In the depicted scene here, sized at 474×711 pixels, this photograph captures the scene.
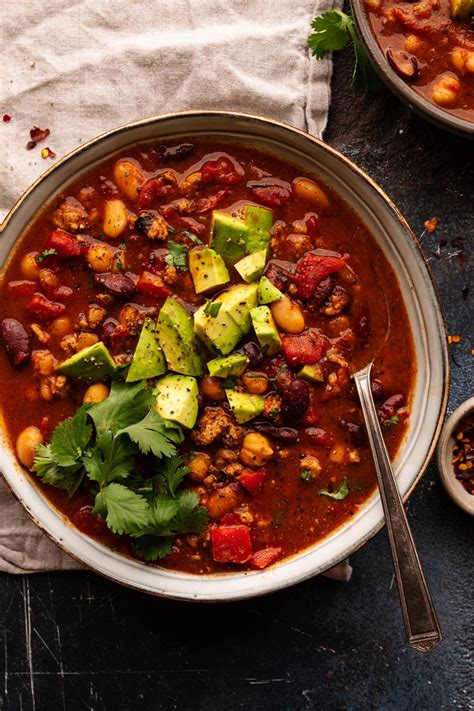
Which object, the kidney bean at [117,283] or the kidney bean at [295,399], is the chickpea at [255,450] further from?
the kidney bean at [117,283]

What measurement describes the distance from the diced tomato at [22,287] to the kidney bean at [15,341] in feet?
0.48

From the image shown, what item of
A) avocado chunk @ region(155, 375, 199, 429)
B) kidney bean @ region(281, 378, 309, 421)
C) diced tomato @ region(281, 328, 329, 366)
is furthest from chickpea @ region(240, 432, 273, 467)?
diced tomato @ region(281, 328, 329, 366)

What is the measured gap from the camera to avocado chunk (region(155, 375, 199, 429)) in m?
3.44

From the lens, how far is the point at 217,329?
11.3 feet

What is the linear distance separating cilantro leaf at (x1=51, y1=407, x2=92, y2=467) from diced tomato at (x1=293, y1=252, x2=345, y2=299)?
1.17 meters

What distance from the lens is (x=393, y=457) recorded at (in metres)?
3.63

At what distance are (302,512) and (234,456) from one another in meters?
0.43

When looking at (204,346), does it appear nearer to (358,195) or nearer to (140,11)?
(358,195)

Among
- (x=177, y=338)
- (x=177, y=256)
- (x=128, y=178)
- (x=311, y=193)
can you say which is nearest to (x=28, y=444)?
(x=177, y=338)

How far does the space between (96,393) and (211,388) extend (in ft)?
1.79

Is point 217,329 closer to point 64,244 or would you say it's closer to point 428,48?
point 64,244

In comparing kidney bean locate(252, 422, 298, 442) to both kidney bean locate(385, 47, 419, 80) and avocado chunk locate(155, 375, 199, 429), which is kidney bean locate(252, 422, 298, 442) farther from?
kidney bean locate(385, 47, 419, 80)

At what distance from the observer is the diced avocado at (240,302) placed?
343cm

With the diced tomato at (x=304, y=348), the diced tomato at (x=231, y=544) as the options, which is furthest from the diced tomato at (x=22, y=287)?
the diced tomato at (x=231, y=544)
